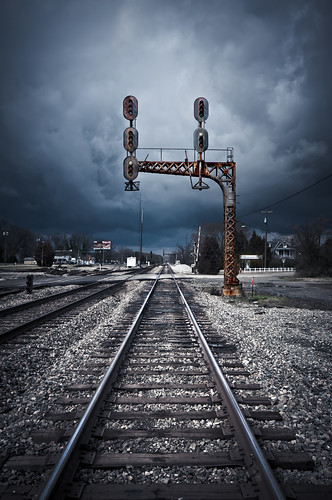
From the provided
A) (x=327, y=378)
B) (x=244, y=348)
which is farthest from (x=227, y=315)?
(x=327, y=378)

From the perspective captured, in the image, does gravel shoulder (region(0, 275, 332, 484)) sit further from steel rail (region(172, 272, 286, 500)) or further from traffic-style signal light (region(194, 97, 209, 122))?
traffic-style signal light (region(194, 97, 209, 122))

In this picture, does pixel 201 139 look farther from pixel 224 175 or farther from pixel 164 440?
pixel 164 440

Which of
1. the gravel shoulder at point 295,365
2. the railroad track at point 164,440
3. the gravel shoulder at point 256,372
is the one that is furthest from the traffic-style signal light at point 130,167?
the railroad track at point 164,440

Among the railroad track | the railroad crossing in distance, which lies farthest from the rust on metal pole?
the railroad track

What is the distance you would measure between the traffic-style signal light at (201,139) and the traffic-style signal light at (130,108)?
3.09 meters

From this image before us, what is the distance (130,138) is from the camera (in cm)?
1423

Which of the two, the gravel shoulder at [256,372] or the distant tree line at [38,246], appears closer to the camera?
the gravel shoulder at [256,372]

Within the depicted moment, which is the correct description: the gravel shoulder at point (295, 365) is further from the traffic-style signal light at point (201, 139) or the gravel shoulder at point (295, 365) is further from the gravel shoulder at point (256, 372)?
the traffic-style signal light at point (201, 139)

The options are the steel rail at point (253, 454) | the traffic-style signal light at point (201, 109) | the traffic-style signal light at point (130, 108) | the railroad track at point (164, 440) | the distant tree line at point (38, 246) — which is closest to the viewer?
the steel rail at point (253, 454)

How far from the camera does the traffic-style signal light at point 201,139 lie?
14.4m

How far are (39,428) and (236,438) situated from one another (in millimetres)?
2039

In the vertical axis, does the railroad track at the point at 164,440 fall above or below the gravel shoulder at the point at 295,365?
above

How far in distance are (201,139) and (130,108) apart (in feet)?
12.0

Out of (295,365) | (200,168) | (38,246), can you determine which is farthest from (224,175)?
(38,246)
